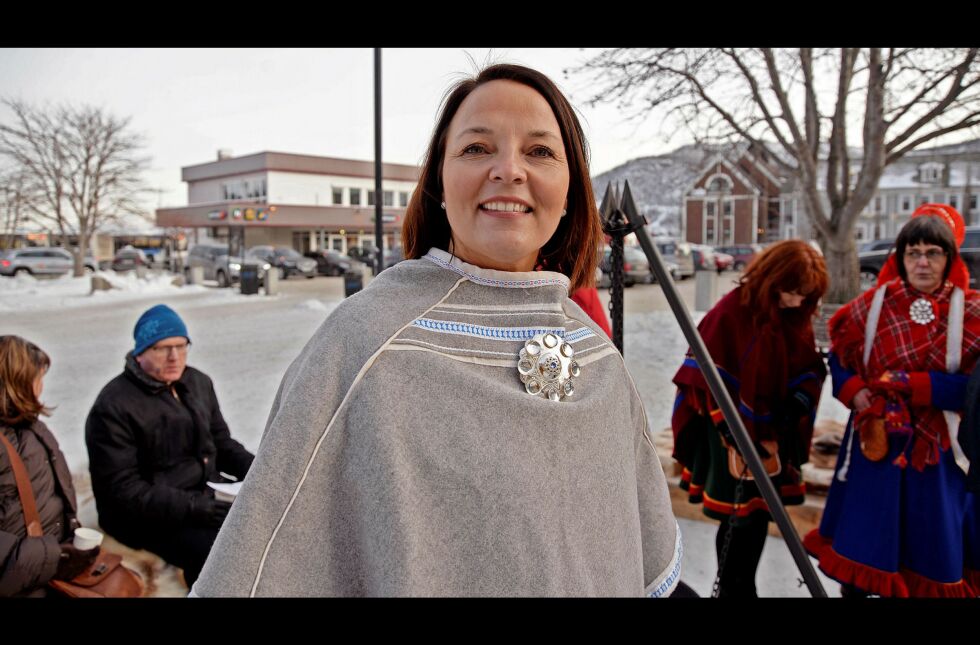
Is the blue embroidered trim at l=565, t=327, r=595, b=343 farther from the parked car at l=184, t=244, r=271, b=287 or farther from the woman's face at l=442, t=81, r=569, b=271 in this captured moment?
the parked car at l=184, t=244, r=271, b=287

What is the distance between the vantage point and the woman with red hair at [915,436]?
269 centimetres

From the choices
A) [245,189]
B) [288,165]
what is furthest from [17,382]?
[245,189]

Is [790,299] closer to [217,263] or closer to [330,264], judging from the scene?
[217,263]

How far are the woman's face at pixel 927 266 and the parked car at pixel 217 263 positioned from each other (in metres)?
21.8

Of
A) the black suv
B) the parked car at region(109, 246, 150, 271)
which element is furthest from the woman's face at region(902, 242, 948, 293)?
the parked car at region(109, 246, 150, 271)

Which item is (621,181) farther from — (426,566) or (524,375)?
(426,566)

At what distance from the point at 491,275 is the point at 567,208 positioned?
30 centimetres

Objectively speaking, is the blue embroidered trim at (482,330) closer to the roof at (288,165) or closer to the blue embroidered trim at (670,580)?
the blue embroidered trim at (670,580)

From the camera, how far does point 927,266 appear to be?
2793 mm

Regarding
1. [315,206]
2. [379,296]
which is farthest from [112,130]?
[379,296]

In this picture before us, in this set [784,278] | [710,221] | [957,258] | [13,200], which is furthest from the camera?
[710,221]

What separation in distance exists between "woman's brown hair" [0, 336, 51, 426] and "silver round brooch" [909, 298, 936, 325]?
3817 millimetres

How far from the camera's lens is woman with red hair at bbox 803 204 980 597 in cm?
269

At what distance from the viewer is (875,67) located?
30.3ft
